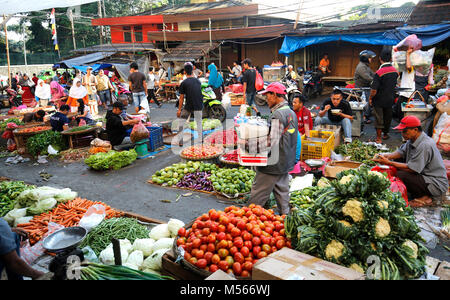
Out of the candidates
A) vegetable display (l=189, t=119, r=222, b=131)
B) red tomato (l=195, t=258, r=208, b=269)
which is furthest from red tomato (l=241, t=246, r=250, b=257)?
vegetable display (l=189, t=119, r=222, b=131)

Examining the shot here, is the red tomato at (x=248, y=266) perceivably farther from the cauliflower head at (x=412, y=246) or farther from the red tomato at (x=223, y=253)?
the cauliflower head at (x=412, y=246)

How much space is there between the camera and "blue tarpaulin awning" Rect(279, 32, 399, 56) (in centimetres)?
1274

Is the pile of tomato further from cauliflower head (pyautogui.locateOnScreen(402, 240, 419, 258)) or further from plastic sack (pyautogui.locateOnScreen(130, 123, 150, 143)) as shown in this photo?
plastic sack (pyautogui.locateOnScreen(130, 123, 150, 143))

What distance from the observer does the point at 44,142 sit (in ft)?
27.9

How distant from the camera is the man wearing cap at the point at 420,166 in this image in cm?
455

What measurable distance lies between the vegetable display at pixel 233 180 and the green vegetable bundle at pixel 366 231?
2.86 metres

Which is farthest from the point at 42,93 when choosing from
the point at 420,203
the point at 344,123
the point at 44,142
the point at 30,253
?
the point at 420,203

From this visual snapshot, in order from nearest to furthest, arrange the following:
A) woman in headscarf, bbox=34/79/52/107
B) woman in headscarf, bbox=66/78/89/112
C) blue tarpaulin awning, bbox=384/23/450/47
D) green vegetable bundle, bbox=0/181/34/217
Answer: green vegetable bundle, bbox=0/181/34/217 → blue tarpaulin awning, bbox=384/23/450/47 → woman in headscarf, bbox=66/78/89/112 → woman in headscarf, bbox=34/79/52/107

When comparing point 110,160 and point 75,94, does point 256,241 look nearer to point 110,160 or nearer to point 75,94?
point 110,160

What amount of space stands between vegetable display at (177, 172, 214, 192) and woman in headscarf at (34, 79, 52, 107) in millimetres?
11243

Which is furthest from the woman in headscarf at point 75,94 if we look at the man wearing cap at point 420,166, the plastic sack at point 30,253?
the man wearing cap at point 420,166

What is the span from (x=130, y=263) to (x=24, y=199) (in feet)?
8.66
